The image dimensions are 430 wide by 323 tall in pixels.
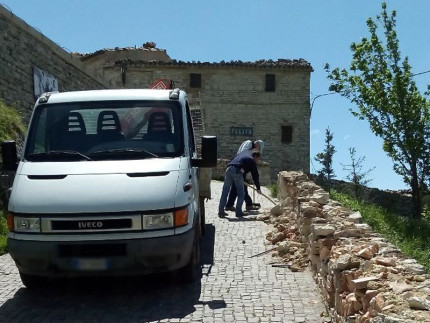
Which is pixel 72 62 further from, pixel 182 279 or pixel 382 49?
pixel 182 279

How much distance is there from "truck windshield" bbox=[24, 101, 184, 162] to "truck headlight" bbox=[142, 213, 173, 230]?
0.89 m

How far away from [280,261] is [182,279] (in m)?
1.70

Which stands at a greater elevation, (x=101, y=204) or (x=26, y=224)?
(x=101, y=204)

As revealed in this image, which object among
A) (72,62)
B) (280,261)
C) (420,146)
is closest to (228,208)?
(280,261)

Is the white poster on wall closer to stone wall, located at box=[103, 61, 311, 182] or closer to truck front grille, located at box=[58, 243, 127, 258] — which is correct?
truck front grille, located at box=[58, 243, 127, 258]

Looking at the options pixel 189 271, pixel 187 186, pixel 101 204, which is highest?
pixel 187 186

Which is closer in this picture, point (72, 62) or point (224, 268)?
point (224, 268)

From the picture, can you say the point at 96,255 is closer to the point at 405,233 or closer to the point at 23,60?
the point at 405,233

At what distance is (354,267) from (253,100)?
2998 cm

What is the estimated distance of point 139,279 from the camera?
6859 mm

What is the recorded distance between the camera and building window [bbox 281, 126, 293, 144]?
3453cm

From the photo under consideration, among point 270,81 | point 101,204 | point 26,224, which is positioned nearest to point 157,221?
point 101,204

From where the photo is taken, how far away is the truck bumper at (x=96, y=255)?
223 inches

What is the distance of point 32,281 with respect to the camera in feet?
21.0
